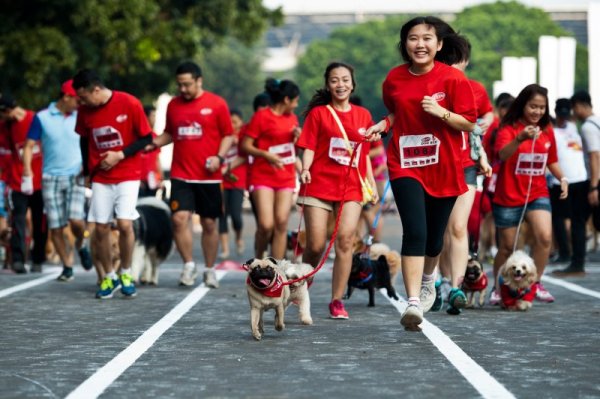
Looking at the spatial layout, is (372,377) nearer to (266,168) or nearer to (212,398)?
(212,398)

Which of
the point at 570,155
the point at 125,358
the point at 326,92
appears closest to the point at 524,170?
the point at 326,92

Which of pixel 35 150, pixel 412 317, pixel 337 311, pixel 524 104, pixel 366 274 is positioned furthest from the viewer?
pixel 35 150

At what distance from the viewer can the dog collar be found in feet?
31.4

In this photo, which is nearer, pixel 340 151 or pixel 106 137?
pixel 340 151

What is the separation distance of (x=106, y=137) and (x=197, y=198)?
1572 mm

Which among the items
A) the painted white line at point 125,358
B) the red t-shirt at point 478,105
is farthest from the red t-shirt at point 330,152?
the painted white line at point 125,358

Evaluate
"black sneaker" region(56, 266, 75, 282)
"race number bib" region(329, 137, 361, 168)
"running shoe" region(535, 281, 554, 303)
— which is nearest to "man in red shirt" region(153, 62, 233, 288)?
"black sneaker" region(56, 266, 75, 282)

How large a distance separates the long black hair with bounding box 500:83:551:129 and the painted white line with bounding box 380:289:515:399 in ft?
8.44

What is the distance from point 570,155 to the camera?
1686 cm

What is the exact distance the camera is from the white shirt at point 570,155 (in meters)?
16.9

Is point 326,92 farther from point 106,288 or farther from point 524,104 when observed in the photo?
point 106,288

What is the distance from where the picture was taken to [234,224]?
2184cm

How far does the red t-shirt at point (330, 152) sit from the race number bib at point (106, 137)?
2457mm

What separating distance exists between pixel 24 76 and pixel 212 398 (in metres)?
20.9
